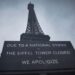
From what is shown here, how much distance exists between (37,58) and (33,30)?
35002 millimetres

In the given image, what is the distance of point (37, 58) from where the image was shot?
34.1 m

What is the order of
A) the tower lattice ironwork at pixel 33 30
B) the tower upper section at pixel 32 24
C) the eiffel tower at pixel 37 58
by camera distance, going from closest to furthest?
the eiffel tower at pixel 37 58 → the tower lattice ironwork at pixel 33 30 → the tower upper section at pixel 32 24

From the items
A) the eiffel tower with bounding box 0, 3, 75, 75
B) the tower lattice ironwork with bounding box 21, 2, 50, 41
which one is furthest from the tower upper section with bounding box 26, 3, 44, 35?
the eiffel tower with bounding box 0, 3, 75, 75

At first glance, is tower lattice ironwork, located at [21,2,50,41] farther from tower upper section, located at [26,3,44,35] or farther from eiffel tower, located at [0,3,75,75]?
eiffel tower, located at [0,3,75,75]

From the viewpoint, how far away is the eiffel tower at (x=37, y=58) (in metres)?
32.8

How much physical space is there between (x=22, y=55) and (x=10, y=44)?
4.30 m

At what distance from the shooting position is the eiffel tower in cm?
3275

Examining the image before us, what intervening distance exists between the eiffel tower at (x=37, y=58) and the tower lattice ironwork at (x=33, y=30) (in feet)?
85.5

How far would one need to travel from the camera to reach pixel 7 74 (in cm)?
3222

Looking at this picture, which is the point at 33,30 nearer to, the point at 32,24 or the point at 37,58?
the point at 32,24

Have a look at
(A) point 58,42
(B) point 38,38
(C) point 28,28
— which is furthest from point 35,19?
(A) point 58,42

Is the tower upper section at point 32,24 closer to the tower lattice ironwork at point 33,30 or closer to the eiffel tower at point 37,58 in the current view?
the tower lattice ironwork at point 33,30

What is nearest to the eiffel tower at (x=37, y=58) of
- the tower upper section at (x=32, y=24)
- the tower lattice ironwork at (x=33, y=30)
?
the tower lattice ironwork at (x=33, y=30)

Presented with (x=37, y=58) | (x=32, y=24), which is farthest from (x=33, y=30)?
(x=37, y=58)
